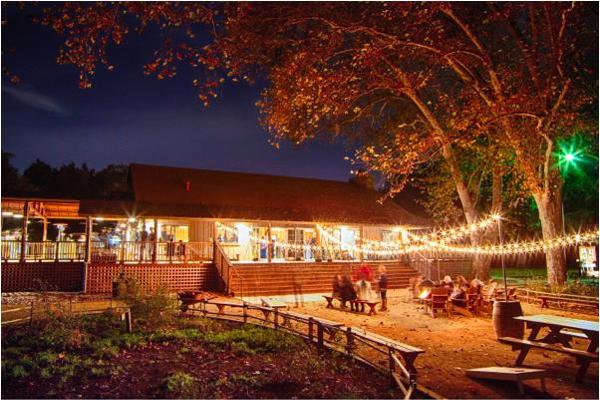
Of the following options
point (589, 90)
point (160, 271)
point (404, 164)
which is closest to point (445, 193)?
point (589, 90)

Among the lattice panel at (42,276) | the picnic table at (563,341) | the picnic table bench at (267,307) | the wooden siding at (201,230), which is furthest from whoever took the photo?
the wooden siding at (201,230)

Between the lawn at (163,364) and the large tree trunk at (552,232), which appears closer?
the lawn at (163,364)

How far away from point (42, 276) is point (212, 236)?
26.4 feet

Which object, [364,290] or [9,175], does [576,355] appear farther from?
[9,175]

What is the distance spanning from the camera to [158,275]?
18656 mm

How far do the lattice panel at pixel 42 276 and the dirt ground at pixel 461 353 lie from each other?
394 inches

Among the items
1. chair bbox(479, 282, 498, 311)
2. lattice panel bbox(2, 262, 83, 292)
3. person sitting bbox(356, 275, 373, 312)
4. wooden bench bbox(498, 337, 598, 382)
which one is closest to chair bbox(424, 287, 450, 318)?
chair bbox(479, 282, 498, 311)

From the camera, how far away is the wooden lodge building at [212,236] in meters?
18.1

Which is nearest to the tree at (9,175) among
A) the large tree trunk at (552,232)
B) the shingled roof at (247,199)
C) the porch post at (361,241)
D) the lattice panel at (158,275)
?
the shingled roof at (247,199)

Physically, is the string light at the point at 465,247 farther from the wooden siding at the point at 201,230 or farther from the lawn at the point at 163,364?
the lawn at the point at 163,364

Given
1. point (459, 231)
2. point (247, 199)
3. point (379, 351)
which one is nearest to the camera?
point (379, 351)

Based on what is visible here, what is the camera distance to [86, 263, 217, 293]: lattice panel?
17828 mm

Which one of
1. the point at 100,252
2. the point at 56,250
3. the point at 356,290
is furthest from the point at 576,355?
the point at 56,250

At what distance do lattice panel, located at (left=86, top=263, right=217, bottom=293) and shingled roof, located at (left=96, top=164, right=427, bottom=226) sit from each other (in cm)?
261
